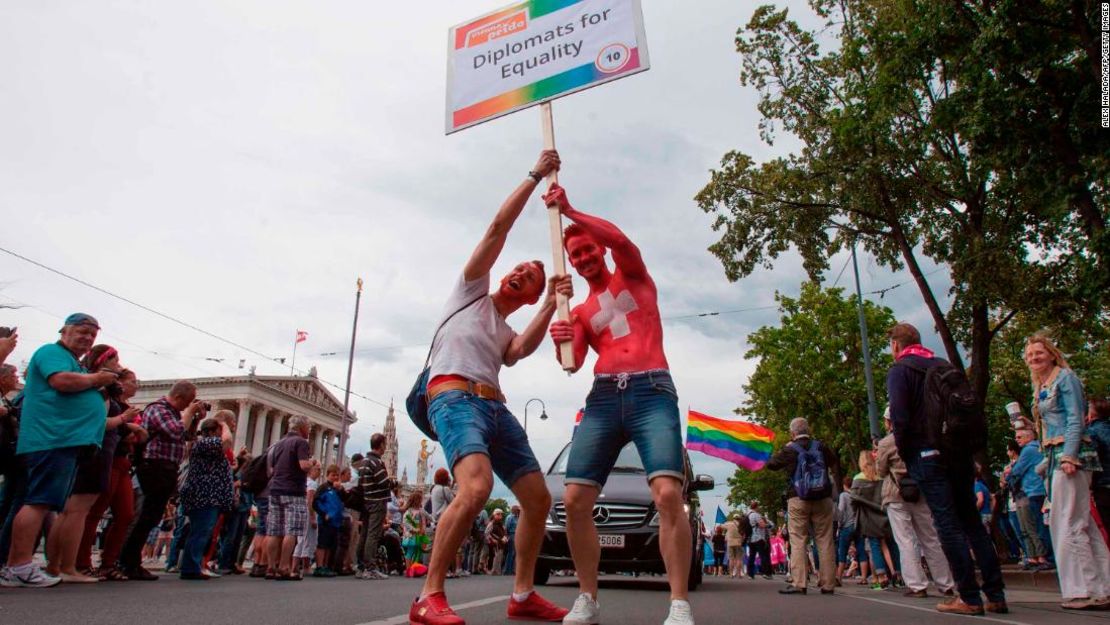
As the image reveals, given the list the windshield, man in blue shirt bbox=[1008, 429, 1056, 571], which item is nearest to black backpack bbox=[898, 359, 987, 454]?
the windshield

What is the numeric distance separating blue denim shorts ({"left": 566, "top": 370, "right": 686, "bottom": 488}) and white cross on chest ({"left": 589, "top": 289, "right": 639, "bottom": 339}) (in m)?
0.28

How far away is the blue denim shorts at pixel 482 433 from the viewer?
380 centimetres

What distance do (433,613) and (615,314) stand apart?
1811 millimetres

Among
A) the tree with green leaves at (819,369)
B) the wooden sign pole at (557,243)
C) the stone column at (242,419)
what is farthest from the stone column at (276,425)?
the wooden sign pole at (557,243)

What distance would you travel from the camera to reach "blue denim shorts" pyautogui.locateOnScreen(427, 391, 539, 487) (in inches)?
150

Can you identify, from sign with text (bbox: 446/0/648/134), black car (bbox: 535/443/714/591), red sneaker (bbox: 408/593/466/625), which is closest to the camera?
red sneaker (bbox: 408/593/466/625)

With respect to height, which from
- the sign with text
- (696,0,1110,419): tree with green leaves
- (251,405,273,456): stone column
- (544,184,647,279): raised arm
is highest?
(251,405,273,456): stone column

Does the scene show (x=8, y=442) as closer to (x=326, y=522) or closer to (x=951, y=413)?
(x=326, y=522)

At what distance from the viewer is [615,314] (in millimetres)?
4449

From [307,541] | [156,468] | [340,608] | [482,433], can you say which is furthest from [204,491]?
[482,433]

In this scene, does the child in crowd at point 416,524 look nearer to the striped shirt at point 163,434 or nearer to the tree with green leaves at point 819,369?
the striped shirt at point 163,434

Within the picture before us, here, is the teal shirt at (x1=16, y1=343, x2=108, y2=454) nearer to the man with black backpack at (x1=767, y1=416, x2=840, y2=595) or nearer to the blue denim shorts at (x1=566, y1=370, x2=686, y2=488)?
the blue denim shorts at (x1=566, y1=370, x2=686, y2=488)

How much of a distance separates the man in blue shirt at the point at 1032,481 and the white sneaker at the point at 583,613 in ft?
26.4

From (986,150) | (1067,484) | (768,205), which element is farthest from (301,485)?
(768,205)
